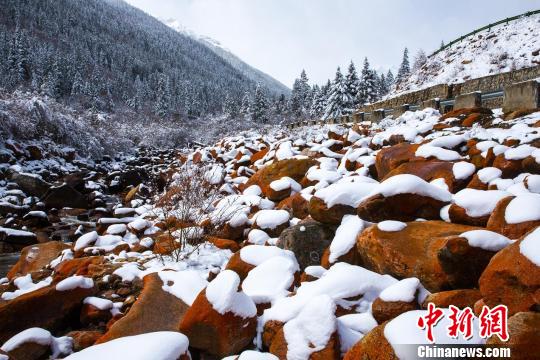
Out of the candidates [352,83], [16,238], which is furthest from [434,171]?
[352,83]

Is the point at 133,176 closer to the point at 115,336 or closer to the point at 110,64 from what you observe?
the point at 115,336

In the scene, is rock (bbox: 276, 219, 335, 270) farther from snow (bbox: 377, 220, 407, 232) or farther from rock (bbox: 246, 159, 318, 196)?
rock (bbox: 246, 159, 318, 196)

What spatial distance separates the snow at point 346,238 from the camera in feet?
12.9

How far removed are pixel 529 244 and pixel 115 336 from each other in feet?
12.2

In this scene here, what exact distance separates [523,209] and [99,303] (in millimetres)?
4935

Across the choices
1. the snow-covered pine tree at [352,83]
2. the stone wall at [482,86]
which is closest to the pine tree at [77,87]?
the snow-covered pine tree at [352,83]

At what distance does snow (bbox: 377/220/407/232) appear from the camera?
141 inches

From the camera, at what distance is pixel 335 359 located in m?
2.42

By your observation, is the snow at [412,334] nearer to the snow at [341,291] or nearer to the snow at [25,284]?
the snow at [341,291]

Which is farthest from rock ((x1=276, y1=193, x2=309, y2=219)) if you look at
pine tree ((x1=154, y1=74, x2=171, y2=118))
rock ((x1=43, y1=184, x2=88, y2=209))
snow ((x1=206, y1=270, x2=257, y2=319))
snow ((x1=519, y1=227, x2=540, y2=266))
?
pine tree ((x1=154, y1=74, x2=171, y2=118))

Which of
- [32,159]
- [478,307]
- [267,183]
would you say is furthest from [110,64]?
[478,307]

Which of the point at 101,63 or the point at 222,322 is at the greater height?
the point at 101,63

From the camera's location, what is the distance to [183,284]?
414cm

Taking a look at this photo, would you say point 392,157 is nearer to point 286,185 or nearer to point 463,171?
point 463,171
